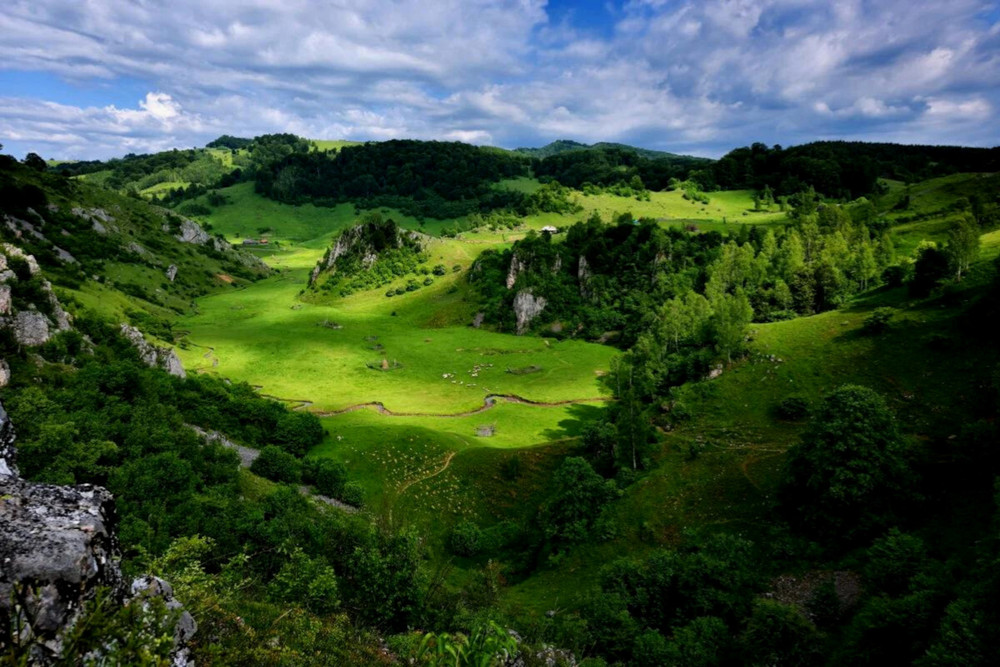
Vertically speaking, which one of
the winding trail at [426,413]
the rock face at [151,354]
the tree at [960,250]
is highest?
the tree at [960,250]

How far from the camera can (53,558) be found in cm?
941

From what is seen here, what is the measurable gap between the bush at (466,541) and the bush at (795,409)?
120ft

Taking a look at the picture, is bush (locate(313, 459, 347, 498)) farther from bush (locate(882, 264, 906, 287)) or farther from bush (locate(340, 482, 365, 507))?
bush (locate(882, 264, 906, 287))

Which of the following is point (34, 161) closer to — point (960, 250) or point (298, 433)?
point (298, 433)

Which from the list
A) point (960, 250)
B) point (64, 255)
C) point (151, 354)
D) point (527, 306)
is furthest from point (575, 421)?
point (64, 255)

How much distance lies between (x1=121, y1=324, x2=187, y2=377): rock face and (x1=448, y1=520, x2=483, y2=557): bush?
49054mm

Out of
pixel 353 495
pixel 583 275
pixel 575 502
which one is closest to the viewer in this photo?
pixel 575 502

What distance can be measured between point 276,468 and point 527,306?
263 ft

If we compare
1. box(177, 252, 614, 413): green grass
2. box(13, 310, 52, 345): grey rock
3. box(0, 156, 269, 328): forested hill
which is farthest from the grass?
box(13, 310, 52, 345): grey rock

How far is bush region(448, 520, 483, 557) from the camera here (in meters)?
54.0

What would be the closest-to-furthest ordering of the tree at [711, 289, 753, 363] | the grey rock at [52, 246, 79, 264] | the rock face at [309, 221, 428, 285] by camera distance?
1. the tree at [711, 289, 753, 363]
2. the grey rock at [52, 246, 79, 264]
3. the rock face at [309, 221, 428, 285]

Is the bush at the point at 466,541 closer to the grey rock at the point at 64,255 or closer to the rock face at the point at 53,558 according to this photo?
the rock face at the point at 53,558

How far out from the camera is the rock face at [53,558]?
8.52 m

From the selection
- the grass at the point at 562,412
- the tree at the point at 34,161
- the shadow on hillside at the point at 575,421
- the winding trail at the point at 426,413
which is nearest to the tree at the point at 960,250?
the grass at the point at 562,412
